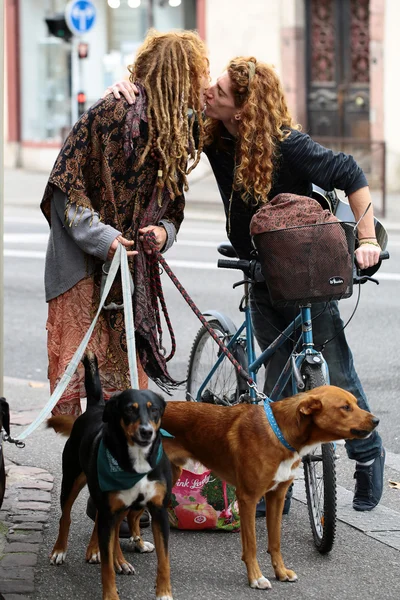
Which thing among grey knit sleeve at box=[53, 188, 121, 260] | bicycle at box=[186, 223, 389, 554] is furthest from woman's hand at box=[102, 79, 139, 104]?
bicycle at box=[186, 223, 389, 554]

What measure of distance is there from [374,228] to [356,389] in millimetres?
747

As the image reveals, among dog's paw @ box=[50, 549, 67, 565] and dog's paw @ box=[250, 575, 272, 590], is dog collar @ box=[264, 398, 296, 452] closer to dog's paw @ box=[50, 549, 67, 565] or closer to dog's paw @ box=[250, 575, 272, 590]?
dog's paw @ box=[250, 575, 272, 590]

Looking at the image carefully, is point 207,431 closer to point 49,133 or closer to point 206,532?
point 206,532

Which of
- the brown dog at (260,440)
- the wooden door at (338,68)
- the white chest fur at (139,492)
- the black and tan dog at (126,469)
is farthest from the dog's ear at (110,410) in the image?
the wooden door at (338,68)

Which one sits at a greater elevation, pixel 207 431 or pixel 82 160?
pixel 82 160

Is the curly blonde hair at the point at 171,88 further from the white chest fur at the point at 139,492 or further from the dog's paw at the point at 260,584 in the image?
the dog's paw at the point at 260,584

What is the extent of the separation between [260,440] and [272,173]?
122 centimetres

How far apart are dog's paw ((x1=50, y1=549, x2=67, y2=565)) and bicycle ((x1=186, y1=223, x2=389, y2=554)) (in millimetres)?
1026

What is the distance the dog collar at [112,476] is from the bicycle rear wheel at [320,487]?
945mm

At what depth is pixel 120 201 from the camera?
15.3 feet

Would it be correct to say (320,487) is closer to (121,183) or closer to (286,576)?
(286,576)

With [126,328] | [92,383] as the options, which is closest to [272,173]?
[126,328]

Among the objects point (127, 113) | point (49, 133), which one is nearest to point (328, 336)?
point (127, 113)

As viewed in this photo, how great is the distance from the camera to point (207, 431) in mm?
4520
